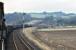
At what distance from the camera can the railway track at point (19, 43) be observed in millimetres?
10414

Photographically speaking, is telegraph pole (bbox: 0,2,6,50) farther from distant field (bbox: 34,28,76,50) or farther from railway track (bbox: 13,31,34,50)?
distant field (bbox: 34,28,76,50)

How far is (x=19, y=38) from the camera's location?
35.0 feet

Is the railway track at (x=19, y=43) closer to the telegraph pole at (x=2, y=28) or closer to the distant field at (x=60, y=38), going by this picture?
the distant field at (x=60, y=38)

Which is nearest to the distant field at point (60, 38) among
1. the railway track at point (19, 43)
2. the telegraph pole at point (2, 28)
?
the railway track at point (19, 43)

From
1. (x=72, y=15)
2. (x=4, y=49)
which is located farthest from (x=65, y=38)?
(x=4, y=49)

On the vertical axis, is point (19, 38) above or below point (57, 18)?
below

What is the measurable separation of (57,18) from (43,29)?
51 centimetres

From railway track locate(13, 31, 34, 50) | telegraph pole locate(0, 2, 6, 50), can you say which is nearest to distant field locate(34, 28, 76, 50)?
railway track locate(13, 31, 34, 50)

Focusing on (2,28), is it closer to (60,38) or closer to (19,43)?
(19,43)

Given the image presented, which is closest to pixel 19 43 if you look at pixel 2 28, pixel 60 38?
pixel 60 38

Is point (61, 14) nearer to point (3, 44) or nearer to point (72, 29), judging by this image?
point (72, 29)

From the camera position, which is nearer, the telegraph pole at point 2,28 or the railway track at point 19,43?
the telegraph pole at point 2,28

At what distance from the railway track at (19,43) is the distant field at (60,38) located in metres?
0.44

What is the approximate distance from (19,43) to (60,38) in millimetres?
1279
